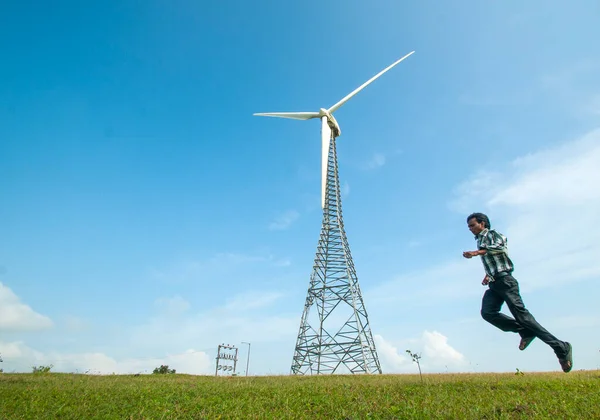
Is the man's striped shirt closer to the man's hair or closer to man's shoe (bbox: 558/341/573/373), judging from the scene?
the man's hair

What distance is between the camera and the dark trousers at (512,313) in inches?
293

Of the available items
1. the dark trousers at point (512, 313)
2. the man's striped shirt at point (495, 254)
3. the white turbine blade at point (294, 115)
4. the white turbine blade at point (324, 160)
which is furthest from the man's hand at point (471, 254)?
the white turbine blade at point (294, 115)

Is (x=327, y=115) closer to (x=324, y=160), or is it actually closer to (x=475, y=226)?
(x=324, y=160)

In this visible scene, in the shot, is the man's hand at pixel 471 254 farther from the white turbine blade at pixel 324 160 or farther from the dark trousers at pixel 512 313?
the white turbine blade at pixel 324 160

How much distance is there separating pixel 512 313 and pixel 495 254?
1.20m

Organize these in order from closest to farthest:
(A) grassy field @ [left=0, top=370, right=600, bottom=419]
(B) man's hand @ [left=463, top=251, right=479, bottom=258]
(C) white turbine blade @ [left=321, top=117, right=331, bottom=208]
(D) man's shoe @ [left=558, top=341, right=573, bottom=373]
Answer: (A) grassy field @ [left=0, top=370, right=600, bottom=419]
(D) man's shoe @ [left=558, top=341, right=573, bottom=373]
(B) man's hand @ [left=463, top=251, right=479, bottom=258]
(C) white turbine blade @ [left=321, top=117, right=331, bottom=208]

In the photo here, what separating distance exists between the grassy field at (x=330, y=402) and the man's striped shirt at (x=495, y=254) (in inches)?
88.6

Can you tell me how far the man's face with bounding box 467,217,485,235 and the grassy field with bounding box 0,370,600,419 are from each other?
123 inches

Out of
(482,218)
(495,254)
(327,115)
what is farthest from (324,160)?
(495,254)

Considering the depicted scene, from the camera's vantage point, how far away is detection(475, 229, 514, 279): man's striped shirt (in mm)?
7672

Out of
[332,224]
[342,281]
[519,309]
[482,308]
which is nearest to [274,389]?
[482,308]

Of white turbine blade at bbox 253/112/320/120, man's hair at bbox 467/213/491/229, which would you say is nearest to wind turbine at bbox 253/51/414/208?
white turbine blade at bbox 253/112/320/120

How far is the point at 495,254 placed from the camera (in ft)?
25.4

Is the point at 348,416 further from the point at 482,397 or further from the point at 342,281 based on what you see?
the point at 342,281
